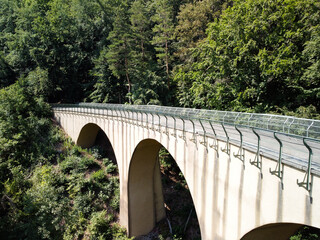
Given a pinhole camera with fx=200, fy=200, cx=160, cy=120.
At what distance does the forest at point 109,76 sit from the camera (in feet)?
Answer: 40.8

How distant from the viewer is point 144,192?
1594 centimetres

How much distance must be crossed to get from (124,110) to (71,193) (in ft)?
30.6

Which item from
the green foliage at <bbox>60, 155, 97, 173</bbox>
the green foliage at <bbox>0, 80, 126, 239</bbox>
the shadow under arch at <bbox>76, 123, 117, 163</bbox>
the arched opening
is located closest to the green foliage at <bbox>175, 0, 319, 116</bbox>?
the arched opening

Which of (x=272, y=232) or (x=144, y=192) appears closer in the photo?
(x=272, y=232)

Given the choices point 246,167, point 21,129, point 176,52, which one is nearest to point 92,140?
point 21,129

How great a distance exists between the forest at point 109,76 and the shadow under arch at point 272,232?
7.11 meters

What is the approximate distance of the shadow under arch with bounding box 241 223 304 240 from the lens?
5.69m

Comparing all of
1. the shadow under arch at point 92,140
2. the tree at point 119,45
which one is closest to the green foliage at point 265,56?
the tree at point 119,45

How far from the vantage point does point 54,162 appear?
21625mm

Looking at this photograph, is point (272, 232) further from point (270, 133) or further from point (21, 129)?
point (21, 129)

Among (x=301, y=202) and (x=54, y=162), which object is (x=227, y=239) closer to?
(x=301, y=202)

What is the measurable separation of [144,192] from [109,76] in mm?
18129

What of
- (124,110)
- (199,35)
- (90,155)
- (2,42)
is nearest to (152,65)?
(199,35)

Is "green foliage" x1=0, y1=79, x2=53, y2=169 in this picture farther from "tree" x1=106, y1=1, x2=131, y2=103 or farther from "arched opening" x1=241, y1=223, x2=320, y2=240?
"arched opening" x1=241, y1=223, x2=320, y2=240
